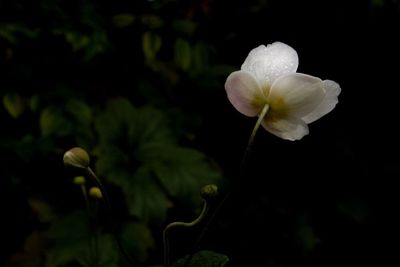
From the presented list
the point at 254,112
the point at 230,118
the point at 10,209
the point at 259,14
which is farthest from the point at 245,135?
the point at 254,112

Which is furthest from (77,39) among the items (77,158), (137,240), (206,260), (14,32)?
(206,260)

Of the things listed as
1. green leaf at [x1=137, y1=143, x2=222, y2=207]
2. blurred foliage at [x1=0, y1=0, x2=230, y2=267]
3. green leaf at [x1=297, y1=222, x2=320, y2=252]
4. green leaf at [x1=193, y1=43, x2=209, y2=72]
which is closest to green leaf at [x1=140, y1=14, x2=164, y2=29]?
blurred foliage at [x1=0, y1=0, x2=230, y2=267]

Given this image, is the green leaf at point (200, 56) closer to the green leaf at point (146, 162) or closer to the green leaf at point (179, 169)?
the green leaf at point (146, 162)

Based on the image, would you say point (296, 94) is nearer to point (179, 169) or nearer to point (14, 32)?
point (179, 169)

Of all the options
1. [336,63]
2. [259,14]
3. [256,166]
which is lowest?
[256,166]

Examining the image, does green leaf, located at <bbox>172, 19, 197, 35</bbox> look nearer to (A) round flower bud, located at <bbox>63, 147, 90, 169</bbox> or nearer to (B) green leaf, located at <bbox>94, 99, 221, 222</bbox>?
(B) green leaf, located at <bbox>94, 99, 221, 222</bbox>

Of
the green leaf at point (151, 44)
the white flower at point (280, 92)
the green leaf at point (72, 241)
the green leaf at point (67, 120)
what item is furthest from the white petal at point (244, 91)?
the green leaf at point (151, 44)

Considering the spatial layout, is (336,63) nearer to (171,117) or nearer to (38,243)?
(171,117)
